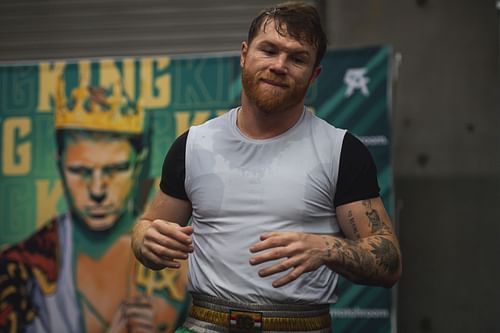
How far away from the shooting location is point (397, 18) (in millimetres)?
6020

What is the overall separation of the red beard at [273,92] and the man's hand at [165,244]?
61 cm

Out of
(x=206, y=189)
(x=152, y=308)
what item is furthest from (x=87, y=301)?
(x=206, y=189)

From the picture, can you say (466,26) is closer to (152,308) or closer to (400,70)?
(400,70)

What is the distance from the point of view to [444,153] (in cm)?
590

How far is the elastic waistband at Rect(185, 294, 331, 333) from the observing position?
109 inches

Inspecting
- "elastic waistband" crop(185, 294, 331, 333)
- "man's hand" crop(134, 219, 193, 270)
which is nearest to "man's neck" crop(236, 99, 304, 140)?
"man's hand" crop(134, 219, 193, 270)

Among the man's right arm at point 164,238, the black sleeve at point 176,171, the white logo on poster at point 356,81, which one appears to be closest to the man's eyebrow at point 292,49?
the black sleeve at point 176,171

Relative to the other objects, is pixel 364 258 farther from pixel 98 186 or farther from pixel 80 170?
pixel 80 170

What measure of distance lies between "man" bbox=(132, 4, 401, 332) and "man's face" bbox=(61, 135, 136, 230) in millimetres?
2632

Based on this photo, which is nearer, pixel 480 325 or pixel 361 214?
pixel 361 214

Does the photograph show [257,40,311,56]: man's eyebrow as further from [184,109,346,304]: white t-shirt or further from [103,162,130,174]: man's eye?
[103,162,130,174]: man's eye

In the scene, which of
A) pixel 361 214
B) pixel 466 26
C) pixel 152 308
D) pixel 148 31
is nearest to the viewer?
pixel 361 214

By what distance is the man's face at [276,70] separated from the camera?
2.83 metres

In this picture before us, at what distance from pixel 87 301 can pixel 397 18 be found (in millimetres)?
3398
